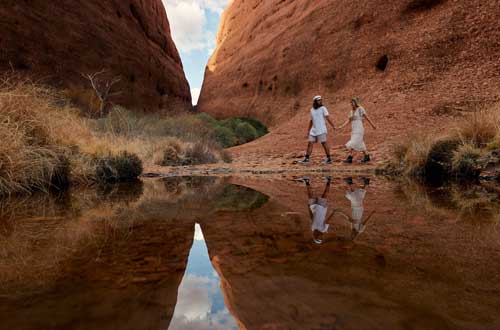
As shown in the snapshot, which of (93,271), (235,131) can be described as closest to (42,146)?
(93,271)

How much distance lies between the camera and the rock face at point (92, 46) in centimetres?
1437

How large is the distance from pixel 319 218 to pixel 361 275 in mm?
1153

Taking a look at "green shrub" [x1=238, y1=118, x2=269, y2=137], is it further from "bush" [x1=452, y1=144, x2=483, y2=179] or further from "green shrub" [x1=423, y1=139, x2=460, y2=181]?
"bush" [x1=452, y1=144, x2=483, y2=179]

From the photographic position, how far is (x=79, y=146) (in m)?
5.64

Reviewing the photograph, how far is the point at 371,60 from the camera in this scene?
16.1m

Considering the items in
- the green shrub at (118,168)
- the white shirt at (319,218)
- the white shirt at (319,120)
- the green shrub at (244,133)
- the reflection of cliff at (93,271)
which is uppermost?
the green shrub at (244,133)

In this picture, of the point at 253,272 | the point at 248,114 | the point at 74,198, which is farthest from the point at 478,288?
the point at 248,114

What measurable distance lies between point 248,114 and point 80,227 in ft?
75.0

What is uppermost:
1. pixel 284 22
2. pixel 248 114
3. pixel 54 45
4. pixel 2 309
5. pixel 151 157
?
pixel 284 22

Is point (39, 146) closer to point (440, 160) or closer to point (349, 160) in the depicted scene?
point (440, 160)

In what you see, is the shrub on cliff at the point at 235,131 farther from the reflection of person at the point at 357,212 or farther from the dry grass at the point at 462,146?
the reflection of person at the point at 357,212

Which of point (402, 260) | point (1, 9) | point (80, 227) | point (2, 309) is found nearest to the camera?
point (2, 309)

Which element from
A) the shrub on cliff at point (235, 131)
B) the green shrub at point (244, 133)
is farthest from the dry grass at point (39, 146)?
the green shrub at point (244, 133)

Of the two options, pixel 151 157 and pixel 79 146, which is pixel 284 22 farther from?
pixel 79 146
